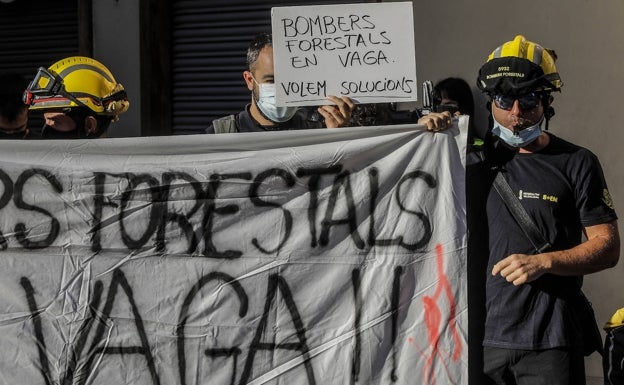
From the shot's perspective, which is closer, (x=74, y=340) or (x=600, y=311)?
(x=74, y=340)

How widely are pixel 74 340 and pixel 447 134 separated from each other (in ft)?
5.34

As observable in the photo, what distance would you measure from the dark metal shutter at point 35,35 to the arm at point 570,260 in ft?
17.6

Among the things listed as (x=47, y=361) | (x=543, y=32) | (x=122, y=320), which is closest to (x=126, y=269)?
(x=122, y=320)

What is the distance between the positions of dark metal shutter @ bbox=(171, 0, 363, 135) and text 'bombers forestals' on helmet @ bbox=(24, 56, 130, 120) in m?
2.65

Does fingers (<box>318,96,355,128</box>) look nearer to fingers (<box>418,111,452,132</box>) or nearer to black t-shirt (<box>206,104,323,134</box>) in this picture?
fingers (<box>418,111,452,132</box>)

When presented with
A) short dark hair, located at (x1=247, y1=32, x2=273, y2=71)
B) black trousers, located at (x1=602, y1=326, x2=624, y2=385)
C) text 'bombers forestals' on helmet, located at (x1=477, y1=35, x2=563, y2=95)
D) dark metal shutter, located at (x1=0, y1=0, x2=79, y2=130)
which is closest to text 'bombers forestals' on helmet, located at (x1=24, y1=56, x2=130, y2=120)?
short dark hair, located at (x1=247, y1=32, x2=273, y2=71)

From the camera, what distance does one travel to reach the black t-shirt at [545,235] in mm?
3729

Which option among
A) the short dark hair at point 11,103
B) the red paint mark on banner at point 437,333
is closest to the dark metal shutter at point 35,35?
the short dark hair at point 11,103

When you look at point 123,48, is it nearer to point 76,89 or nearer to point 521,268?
point 76,89

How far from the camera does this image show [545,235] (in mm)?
3748

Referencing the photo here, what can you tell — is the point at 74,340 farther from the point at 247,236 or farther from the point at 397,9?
the point at 397,9

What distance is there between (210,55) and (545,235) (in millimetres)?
4553

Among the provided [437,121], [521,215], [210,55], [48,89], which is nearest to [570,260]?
[521,215]

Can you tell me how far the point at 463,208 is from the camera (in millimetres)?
3816
